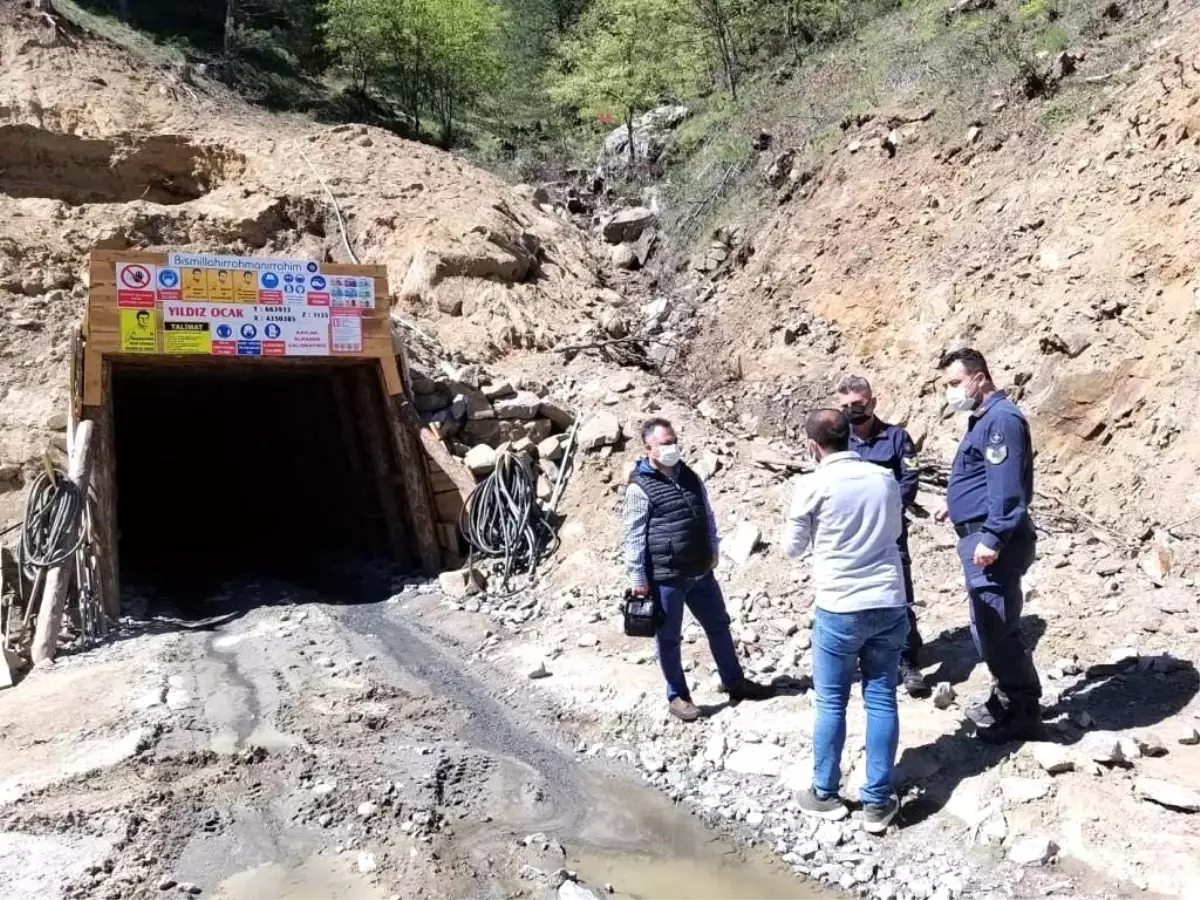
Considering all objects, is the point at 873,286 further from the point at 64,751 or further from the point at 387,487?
the point at 64,751

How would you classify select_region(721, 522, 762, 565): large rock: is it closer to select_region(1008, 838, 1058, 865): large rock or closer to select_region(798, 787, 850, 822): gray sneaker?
select_region(798, 787, 850, 822): gray sneaker

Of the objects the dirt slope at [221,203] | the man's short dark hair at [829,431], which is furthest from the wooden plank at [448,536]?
the man's short dark hair at [829,431]

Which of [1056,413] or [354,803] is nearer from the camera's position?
[354,803]

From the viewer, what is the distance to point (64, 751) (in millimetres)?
5070

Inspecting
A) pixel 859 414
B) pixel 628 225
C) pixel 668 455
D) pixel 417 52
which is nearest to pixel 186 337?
pixel 668 455

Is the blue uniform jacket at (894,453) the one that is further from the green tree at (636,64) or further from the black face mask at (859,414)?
the green tree at (636,64)

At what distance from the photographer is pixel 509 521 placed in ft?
28.5

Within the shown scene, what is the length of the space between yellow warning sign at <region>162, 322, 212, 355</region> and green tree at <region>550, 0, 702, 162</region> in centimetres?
1027

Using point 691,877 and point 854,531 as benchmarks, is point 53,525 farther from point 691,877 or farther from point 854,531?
point 854,531

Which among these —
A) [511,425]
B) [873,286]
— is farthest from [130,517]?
[873,286]

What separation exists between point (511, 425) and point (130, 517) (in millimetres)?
9099

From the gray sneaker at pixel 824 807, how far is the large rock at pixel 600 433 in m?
5.45

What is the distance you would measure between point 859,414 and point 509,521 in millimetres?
4528

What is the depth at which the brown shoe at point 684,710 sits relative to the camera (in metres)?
4.97
